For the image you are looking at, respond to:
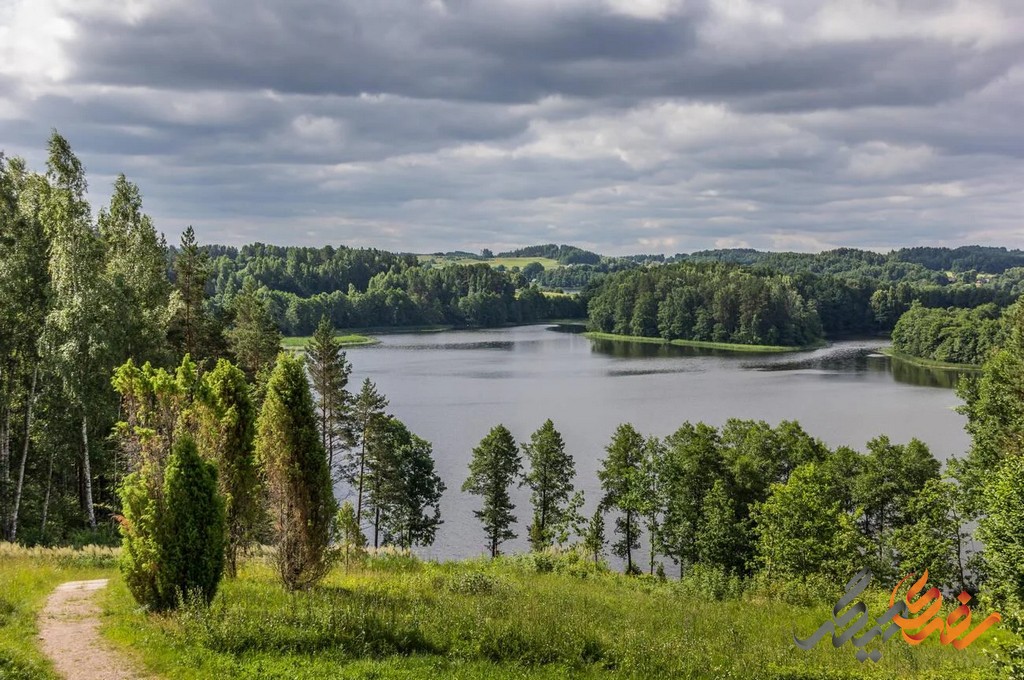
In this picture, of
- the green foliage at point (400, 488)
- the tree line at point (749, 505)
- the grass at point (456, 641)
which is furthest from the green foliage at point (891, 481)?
the green foliage at point (400, 488)

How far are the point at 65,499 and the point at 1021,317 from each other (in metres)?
45.7

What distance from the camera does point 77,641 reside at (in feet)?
47.7

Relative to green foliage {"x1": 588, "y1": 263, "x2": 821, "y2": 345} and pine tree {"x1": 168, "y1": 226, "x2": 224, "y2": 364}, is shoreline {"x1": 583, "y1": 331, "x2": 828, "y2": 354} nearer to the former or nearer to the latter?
green foliage {"x1": 588, "y1": 263, "x2": 821, "y2": 345}

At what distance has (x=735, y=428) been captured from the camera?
139 ft

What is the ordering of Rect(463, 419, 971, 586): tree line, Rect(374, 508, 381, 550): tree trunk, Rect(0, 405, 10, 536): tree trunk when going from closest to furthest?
Rect(0, 405, 10, 536): tree trunk < Rect(463, 419, 971, 586): tree line < Rect(374, 508, 381, 550): tree trunk

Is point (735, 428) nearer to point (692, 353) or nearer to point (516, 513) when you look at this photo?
point (516, 513)

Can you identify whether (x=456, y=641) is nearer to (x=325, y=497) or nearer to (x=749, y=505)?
(x=325, y=497)

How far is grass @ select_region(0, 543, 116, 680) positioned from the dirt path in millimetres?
225

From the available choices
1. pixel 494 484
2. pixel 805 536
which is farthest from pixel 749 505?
pixel 494 484

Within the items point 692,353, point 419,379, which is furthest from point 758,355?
point 419,379

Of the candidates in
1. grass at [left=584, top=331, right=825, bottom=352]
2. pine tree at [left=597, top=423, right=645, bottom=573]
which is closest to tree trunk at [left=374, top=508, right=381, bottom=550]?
pine tree at [left=597, top=423, right=645, bottom=573]

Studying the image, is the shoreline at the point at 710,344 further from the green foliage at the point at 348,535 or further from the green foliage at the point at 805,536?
the green foliage at the point at 348,535

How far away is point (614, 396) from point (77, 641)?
69134 mm

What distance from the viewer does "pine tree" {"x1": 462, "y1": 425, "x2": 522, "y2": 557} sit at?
41156 mm
